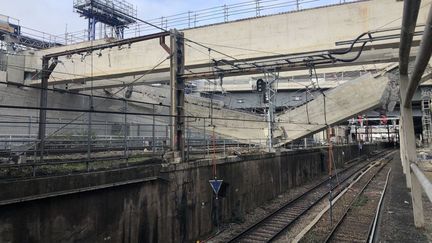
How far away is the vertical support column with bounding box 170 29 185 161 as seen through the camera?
44.7ft

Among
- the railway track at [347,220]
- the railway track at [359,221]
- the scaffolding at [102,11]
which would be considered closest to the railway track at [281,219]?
the railway track at [347,220]

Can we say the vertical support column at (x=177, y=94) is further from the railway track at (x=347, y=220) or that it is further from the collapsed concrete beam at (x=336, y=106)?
the collapsed concrete beam at (x=336, y=106)

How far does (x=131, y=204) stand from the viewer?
9898mm

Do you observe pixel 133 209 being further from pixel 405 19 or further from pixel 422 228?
pixel 422 228

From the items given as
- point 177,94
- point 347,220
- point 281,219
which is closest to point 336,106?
point 347,220

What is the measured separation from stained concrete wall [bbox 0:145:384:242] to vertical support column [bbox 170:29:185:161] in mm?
1164

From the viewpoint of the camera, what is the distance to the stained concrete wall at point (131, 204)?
721cm

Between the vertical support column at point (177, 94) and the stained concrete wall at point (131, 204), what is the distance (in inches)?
45.8

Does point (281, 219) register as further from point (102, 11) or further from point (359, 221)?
point (102, 11)

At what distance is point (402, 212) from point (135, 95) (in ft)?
77.8

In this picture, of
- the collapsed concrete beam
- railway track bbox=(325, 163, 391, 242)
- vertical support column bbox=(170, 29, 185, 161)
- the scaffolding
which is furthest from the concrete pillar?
the scaffolding

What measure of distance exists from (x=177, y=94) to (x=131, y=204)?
568cm

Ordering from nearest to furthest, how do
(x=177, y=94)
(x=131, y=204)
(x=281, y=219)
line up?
1. (x=131, y=204)
2. (x=177, y=94)
3. (x=281, y=219)

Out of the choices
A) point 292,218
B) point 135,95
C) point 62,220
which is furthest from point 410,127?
point 135,95
